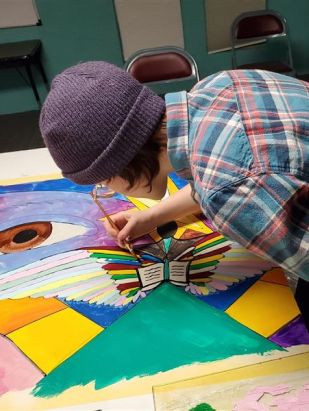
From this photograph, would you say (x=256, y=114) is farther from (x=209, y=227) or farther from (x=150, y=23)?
(x=150, y=23)

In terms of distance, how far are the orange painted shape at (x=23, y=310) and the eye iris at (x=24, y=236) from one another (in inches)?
7.4

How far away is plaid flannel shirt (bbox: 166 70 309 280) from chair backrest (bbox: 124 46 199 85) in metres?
1.20

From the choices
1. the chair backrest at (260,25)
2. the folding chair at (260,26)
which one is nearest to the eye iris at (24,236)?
the folding chair at (260,26)

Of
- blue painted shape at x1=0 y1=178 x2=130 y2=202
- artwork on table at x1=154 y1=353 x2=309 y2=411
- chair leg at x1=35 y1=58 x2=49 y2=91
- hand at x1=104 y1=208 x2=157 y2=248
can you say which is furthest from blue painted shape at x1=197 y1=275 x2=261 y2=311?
chair leg at x1=35 y1=58 x2=49 y2=91

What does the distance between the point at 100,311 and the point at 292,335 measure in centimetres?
32

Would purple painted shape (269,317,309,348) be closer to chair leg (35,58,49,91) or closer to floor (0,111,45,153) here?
floor (0,111,45,153)

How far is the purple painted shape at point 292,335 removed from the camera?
60 cm

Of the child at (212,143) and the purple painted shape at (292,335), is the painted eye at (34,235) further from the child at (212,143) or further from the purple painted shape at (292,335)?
the purple painted shape at (292,335)

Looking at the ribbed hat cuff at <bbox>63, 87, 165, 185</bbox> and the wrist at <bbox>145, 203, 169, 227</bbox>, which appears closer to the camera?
the ribbed hat cuff at <bbox>63, 87, 165, 185</bbox>

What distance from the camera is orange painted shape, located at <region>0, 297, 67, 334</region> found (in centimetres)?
69

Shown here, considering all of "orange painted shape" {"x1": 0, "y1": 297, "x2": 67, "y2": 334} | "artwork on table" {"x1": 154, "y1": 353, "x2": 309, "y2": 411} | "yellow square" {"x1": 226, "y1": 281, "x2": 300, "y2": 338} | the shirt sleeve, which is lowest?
"yellow square" {"x1": 226, "y1": 281, "x2": 300, "y2": 338}

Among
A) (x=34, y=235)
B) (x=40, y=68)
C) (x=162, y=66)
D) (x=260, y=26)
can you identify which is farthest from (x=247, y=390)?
(x=40, y=68)

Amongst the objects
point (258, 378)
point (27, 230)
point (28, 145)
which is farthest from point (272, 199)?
point (28, 145)

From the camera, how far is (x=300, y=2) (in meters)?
2.81
